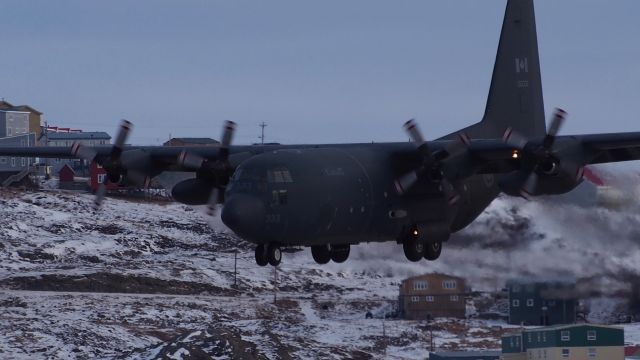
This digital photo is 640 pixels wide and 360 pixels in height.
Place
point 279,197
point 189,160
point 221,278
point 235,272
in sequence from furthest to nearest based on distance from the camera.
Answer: point 235,272
point 221,278
point 189,160
point 279,197

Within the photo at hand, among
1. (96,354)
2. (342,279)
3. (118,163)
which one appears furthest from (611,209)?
(342,279)

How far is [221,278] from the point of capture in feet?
292

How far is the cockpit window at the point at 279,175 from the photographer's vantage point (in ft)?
135

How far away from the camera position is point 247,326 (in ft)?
229

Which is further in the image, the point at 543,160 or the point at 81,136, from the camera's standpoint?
the point at 81,136

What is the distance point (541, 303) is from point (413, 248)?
2141cm

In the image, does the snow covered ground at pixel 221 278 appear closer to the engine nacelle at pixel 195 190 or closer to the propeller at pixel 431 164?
the engine nacelle at pixel 195 190

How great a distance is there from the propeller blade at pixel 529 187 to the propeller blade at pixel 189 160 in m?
11.4

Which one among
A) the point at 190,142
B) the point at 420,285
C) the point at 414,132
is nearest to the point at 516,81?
the point at 414,132

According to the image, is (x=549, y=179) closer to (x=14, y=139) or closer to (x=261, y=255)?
(x=261, y=255)

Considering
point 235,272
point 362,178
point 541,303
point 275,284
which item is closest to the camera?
point 362,178

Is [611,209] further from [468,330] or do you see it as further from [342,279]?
[342,279]

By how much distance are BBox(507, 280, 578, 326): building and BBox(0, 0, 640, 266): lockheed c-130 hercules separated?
923 cm

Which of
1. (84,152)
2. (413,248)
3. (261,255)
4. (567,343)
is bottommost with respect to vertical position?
(567,343)
